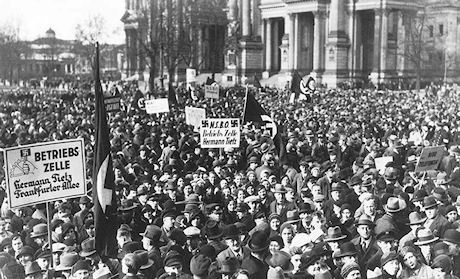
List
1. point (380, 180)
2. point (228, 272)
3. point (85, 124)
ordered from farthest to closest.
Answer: point (85, 124) < point (380, 180) < point (228, 272)

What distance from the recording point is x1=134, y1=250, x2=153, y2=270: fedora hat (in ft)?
26.3

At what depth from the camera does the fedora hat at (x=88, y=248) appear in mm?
8906

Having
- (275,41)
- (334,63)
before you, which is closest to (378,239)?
(334,63)

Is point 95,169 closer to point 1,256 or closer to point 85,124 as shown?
point 1,256

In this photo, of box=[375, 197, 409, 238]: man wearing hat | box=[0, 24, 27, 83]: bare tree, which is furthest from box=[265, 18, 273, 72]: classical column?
box=[375, 197, 409, 238]: man wearing hat

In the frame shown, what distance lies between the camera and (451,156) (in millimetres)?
15602

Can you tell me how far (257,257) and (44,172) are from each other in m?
3.22

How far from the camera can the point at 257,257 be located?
861cm

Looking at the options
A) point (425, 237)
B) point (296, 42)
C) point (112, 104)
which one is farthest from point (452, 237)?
point (296, 42)

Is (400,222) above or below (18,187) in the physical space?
below

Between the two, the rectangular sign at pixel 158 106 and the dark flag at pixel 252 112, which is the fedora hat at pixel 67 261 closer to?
the dark flag at pixel 252 112

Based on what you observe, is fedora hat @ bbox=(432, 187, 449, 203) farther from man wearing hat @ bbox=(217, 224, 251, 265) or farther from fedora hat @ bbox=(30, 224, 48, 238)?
fedora hat @ bbox=(30, 224, 48, 238)

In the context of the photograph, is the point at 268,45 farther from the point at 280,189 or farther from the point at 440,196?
the point at 440,196

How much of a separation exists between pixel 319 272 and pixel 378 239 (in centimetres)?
162
